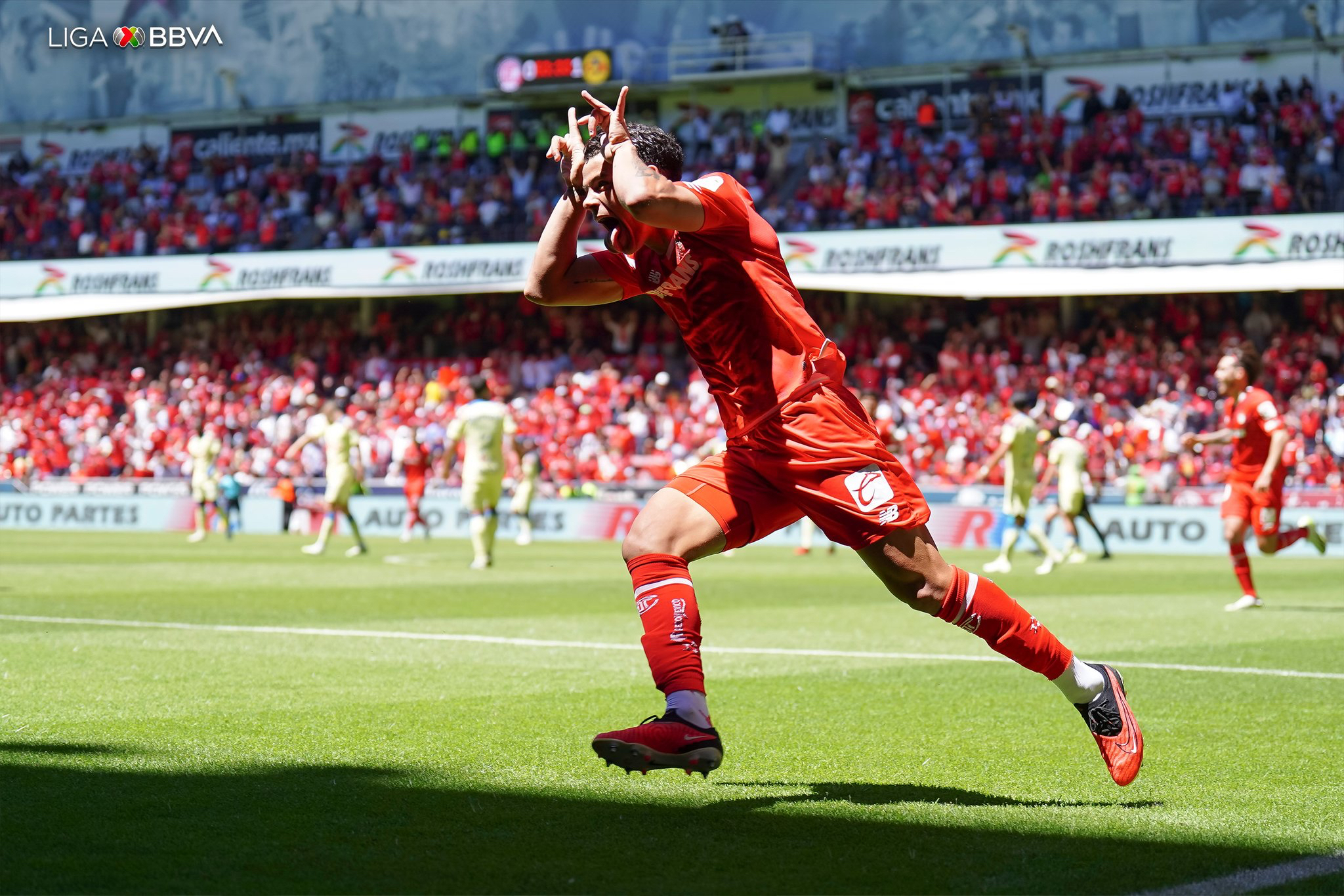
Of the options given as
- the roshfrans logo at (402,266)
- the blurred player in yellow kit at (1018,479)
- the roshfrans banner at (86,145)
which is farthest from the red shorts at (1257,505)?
the roshfrans banner at (86,145)

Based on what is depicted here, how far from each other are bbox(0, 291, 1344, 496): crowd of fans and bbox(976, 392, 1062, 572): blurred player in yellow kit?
1838mm

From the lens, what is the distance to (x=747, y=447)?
5652mm

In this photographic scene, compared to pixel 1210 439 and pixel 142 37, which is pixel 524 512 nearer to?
pixel 1210 439

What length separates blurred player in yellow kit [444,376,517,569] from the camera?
2019 centimetres

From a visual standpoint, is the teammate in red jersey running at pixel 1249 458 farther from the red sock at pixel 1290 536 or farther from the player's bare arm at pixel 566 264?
the player's bare arm at pixel 566 264

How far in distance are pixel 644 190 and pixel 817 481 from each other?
119 cm

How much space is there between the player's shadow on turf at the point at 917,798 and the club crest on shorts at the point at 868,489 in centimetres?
99

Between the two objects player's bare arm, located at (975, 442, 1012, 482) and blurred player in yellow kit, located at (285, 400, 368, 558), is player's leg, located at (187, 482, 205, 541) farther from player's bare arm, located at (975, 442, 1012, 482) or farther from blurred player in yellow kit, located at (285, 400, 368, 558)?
player's bare arm, located at (975, 442, 1012, 482)

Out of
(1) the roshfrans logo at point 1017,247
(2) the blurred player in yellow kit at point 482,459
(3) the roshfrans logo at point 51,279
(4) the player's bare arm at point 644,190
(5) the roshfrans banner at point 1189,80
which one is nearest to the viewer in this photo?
(4) the player's bare arm at point 644,190

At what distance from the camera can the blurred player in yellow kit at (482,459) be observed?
795 inches

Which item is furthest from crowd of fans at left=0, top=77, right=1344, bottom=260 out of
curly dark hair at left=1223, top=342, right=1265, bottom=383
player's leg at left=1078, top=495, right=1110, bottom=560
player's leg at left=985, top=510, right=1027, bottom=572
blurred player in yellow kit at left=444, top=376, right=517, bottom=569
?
curly dark hair at left=1223, top=342, right=1265, bottom=383

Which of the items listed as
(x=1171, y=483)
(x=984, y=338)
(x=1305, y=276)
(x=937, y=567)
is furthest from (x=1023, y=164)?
(x=937, y=567)

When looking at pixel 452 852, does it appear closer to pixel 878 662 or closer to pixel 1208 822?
pixel 1208 822

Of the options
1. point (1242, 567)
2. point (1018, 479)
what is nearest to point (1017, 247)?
point (1018, 479)
